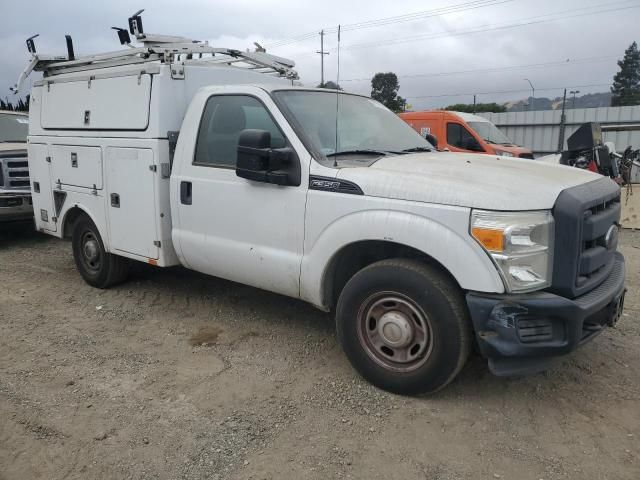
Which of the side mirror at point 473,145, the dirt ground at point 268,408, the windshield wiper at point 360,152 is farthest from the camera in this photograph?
the side mirror at point 473,145

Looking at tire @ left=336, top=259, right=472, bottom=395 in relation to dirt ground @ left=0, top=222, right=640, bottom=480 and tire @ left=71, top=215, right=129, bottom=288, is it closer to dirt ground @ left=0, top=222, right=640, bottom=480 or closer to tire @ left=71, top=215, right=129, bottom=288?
dirt ground @ left=0, top=222, right=640, bottom=480

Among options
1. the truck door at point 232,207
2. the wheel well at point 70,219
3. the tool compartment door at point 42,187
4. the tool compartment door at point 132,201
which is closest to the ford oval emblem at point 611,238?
the truck door at point 232,207

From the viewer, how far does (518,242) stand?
2.97m

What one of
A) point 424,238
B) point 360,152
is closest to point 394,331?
point 424,238

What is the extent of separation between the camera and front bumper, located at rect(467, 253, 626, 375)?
2994 mm

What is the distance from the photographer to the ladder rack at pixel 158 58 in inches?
194

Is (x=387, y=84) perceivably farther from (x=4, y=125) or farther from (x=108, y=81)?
(x=108, y=81)

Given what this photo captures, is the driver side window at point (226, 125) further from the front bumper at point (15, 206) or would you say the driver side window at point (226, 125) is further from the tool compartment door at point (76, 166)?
the front bumper at point (15, 206)

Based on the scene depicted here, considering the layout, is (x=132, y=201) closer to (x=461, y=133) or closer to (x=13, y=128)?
(x=13, y=128)

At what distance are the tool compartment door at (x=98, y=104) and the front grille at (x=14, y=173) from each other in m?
2.31

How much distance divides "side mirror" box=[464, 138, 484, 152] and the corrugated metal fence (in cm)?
690

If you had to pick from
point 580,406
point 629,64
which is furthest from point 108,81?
point 629,64

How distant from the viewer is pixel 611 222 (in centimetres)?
354

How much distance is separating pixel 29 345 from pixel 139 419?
1.67m
